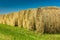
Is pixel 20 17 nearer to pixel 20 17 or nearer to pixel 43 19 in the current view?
pixel 20 17

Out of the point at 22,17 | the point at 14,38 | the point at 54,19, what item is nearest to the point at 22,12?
the point at 22,17

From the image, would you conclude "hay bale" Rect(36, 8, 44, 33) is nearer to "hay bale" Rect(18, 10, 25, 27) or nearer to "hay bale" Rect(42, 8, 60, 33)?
"hay bale" Rect(42, 8, 60, 33)

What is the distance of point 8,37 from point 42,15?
663 cm

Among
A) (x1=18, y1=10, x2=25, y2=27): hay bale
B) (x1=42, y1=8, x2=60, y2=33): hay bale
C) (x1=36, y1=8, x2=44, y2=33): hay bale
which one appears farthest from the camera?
(x1=18, y1=10, x2=25, y2=27): hay bale

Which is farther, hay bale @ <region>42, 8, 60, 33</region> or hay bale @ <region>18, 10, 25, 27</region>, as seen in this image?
hay bale @ <region>18, 10, 25, 27</region>

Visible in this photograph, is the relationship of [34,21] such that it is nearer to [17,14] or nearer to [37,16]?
[37,16]

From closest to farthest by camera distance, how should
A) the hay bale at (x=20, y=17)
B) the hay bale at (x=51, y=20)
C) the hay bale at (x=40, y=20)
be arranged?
the hay bale at (x=40, y=20), the hay bale at (x=51, y=20), the hay bale at (x=20, y=17)

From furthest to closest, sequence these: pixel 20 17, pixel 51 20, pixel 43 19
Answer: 1. pixel 20 17
2. pixel 51 20
3. pixel 43 19

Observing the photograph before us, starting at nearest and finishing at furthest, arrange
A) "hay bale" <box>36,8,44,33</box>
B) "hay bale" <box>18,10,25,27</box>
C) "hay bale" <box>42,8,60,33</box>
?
1. "hay bale" <box>36,8,44,33</box>
2. "hay bale" <box>42,8,60,33</box>
3. "hay bale" <box>18,10,25,27</box>

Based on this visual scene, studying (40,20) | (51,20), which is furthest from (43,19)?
(51,20)

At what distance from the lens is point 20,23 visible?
23641mm

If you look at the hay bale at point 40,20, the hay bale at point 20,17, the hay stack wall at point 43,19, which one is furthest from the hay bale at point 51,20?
the hay bale at point 20,17

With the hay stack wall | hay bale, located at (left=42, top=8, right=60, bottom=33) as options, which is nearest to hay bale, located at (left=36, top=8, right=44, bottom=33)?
the hay stack wall

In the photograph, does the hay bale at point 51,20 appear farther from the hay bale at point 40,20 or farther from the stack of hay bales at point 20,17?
the stack of hay bales at point 20,17
